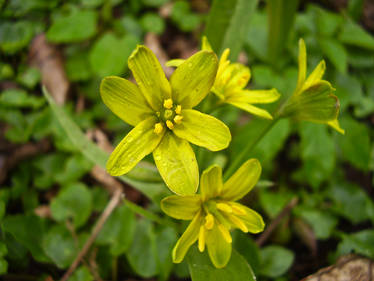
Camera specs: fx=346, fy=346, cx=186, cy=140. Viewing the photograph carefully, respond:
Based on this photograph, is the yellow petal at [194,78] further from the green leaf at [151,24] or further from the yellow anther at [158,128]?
the green leaf at [151,24]

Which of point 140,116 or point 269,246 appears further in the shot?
point 269,246

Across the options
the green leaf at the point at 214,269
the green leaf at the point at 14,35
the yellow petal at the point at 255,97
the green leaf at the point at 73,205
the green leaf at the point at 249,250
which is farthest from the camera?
the green leaf at the point at 14,35

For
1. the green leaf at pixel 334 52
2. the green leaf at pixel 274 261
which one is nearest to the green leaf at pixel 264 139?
the green leaf at pixel 274 261

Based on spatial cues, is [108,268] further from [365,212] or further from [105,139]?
[365,212]

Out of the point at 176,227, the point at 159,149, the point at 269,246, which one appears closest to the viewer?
the point at 159,149

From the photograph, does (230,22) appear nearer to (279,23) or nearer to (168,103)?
(279,23)

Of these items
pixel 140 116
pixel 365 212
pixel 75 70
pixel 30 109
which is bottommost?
pixel 365 212

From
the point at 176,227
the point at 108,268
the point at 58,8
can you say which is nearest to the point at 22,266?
the point at 108,268
